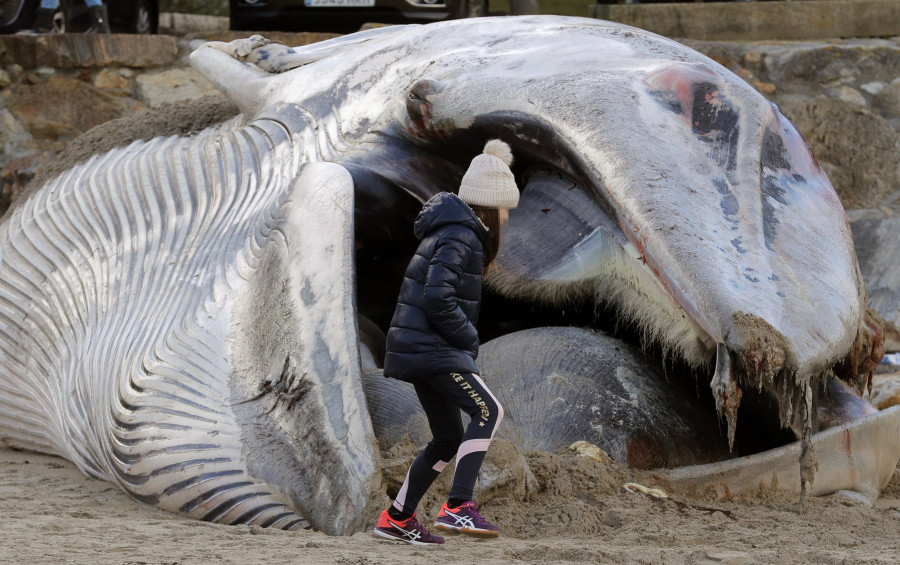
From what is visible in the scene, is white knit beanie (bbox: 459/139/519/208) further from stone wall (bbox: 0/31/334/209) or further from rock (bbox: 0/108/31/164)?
rock (bbox: 0/108/31/164)

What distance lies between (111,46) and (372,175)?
3.99 m

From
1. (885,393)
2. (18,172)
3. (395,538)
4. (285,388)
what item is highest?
(285,388)

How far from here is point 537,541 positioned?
338 cm

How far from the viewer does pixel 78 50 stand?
792 cm

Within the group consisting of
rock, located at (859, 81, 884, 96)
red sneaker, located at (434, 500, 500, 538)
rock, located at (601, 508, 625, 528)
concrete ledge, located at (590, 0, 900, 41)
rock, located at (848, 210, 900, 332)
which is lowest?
rock, located at (848, 210, 900, 332)

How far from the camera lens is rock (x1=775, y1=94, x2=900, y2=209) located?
7.60 meters

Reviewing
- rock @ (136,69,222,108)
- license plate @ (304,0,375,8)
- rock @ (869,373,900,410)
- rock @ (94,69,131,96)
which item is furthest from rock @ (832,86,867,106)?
rock @ (94,69,131,96)

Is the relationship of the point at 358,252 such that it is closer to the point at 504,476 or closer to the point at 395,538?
the point at 504,476

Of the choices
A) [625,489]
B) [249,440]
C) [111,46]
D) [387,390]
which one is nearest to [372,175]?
[387,390]

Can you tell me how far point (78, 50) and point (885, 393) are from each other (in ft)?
17.9

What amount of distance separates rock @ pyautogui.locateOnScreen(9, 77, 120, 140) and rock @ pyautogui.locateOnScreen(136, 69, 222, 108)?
36 centimetres

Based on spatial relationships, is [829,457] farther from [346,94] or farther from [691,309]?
[346,94]

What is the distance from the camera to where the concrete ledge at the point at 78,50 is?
7.92 m

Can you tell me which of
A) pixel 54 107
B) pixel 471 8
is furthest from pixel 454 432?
pixel 471 8
